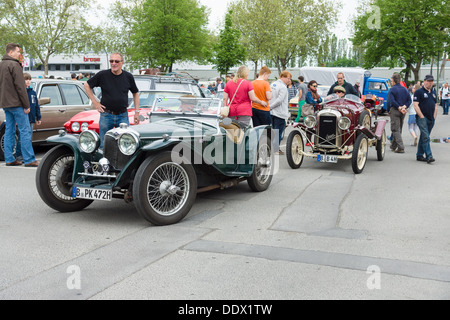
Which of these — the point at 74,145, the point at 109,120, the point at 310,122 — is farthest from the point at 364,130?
the point at 74,145

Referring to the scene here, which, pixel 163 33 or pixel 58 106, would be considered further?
pixel 163 33

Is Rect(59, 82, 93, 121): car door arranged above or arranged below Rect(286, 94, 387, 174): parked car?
above

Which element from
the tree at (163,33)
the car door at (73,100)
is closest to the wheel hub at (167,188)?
the car door at (73,100)

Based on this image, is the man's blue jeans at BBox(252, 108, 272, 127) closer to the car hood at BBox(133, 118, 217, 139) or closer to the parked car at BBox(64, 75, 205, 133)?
the parked car at BBox(64, 75, 205, 133)

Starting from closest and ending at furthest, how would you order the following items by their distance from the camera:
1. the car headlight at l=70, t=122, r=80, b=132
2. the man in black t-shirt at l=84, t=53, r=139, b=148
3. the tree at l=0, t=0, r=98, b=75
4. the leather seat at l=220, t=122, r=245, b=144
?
the leather seat at l=220, t=122, r=245, b=144
the man in black t-shirt at l=84, t=53, r=139, b=148
the car headlight at l=70, t=122, r=80, b=132
the tree at l=0, t=0, r=98, b=75

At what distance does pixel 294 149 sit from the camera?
1062 cm

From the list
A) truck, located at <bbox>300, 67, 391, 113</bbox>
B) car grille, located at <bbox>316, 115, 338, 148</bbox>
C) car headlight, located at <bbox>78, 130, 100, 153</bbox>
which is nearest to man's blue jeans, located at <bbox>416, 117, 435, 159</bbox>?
car grille, located at <bbox>316, 115, 338, 148</bbox>

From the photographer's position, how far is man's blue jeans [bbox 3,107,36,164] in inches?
388

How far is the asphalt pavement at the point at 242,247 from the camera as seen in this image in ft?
13.4

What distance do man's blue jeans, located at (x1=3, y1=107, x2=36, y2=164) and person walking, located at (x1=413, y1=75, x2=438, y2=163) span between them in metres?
8.13

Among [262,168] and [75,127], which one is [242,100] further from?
[75,127]

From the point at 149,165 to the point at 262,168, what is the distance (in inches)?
110

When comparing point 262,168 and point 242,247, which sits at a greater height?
point 262,168

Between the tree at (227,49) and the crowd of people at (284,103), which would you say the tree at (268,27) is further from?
the crowd of people at (284,103)
